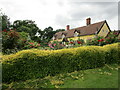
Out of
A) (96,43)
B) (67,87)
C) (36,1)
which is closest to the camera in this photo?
(67,87)

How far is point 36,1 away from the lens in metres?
5.71

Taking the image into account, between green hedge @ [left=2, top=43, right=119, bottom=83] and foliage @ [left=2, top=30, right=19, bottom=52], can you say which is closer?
green hedge @ [left=2, top=43, right=119, bottom=83]

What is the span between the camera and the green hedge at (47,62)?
3518 mm

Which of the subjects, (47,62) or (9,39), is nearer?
(47,62)

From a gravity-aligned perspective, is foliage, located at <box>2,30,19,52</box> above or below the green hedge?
above

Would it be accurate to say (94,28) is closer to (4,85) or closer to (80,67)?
(80,67)

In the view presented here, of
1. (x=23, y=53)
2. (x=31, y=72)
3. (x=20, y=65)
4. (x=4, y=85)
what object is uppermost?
(x=23, y=53)

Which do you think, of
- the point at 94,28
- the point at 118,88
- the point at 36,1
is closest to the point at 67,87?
the point at 118,88

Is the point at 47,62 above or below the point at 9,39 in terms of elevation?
below

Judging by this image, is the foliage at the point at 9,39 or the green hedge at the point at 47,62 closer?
the green hedge at the point at 47,62

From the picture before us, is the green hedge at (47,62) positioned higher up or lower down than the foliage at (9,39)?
lower down

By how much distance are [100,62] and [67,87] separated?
3258mm

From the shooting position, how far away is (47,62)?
13.3ft

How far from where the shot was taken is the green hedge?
11.5 feet
